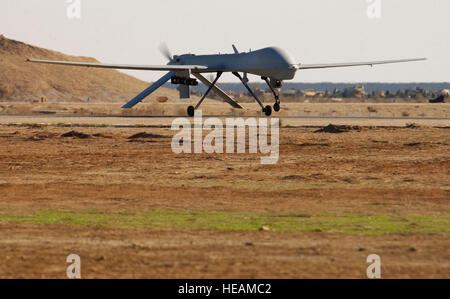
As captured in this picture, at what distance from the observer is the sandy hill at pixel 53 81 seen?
15800 cm

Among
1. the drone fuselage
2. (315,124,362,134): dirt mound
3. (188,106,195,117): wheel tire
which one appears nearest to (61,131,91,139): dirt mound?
(315,124,362,134): dirt mound

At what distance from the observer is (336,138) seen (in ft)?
124

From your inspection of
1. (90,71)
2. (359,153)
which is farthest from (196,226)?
(90,71)

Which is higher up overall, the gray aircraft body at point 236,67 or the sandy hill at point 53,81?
the sandy hill at point 53,81

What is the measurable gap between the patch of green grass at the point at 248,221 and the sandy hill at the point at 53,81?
439 feet

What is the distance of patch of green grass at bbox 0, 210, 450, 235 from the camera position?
14.6 m

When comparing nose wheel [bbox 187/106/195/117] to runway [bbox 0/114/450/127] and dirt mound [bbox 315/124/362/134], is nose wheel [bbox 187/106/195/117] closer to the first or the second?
runway [bbox 0/114/450/127]

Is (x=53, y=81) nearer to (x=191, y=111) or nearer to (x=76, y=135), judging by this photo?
(x=191, y=111)

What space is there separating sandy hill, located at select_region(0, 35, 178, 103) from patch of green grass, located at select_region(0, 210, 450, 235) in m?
134

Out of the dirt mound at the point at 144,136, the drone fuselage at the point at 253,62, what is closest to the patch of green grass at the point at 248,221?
the dirt mound at the point at 144,136

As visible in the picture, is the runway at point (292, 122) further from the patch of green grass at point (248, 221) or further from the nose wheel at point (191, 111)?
the patch of green grass at point (248, 221)

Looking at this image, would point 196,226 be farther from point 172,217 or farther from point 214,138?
point 214,138

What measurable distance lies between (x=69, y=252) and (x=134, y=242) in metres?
1.27

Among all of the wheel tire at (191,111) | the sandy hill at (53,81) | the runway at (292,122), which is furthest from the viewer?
the sandy hill at (53,81)
